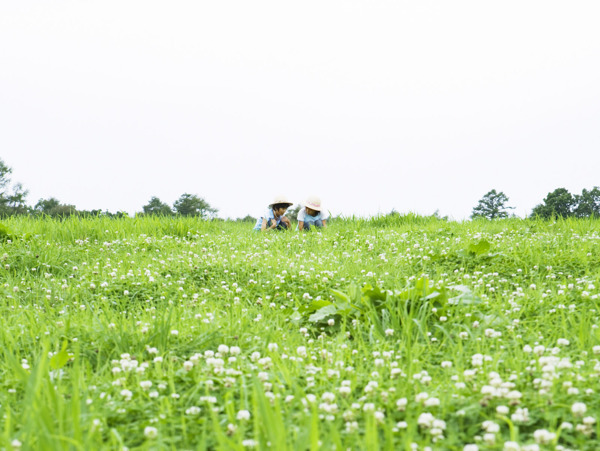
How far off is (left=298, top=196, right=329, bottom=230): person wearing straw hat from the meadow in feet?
22.9

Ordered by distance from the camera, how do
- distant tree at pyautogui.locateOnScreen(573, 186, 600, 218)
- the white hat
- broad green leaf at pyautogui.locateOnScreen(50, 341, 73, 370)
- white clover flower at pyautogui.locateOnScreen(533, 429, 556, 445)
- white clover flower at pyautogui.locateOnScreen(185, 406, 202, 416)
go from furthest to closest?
1. distant tree at pyautogui.locateOnScreen(573, 186, 600, 218)
2. the white hat
3. broad green leaf at pyautogui.locateOnScreen(50, 341, 73, 370)
4. white clover flower at pyautogui.locateOnScreen(185, 406, 202, 416)
5. white clover flower at pyautogui.locateOnScreen(533, 429, 556, 445)

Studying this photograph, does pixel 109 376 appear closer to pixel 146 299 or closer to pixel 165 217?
pixel 146 299

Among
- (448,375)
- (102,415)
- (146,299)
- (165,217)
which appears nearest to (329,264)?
A: (146,299)

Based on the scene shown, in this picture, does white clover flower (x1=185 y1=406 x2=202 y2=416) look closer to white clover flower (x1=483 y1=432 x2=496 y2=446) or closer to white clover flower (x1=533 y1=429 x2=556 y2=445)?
white clover flower (x1=483 y1=432 x2=496 y2=446)

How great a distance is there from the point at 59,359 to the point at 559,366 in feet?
11.5

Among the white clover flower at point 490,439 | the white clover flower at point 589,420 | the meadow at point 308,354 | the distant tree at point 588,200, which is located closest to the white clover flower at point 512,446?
the meadow at point 308,354

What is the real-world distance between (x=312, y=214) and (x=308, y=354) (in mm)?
13146

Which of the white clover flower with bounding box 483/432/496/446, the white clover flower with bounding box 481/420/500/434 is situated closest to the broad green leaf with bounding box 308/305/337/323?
the white clover flower with bounding box 481/420/500/434

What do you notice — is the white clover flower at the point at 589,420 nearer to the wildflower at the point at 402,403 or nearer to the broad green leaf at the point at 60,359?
the wildflower at the point at 402,403

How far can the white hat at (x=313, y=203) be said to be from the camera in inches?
658

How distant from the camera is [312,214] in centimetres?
1738

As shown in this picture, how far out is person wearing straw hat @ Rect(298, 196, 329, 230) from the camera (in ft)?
55.1

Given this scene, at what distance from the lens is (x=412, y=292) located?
5133 millimetres

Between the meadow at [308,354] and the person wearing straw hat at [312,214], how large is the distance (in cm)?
698
